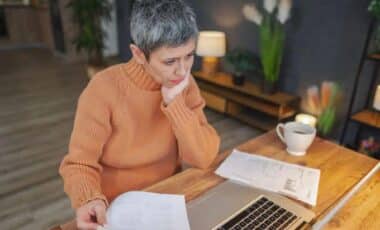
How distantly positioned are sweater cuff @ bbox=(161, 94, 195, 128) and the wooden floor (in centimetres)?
118

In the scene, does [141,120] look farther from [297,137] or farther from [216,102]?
[216,102]

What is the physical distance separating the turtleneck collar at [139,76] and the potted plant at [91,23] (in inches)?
129

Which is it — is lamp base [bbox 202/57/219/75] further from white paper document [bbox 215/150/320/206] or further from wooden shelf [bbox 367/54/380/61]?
white paper document [bbox 215/150/320/206]

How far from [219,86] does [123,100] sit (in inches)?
88.1

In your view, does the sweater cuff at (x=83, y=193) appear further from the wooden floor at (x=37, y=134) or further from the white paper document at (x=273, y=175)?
the wooden floor at (x=37, y=134)

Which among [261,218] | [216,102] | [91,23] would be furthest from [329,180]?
[91,23]

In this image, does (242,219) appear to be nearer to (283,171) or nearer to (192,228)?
(192,228)

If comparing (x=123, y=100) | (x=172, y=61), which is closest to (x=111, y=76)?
(x=123, y=100)

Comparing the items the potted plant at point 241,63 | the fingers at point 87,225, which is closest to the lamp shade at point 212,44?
the potted plant at point 241,63

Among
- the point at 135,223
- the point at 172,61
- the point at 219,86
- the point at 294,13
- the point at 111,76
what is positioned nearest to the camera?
the point at 135,223

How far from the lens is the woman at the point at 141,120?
30.5 inches

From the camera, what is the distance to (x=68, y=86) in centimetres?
393

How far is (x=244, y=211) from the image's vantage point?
0.75 m

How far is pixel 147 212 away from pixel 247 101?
2.21 m
